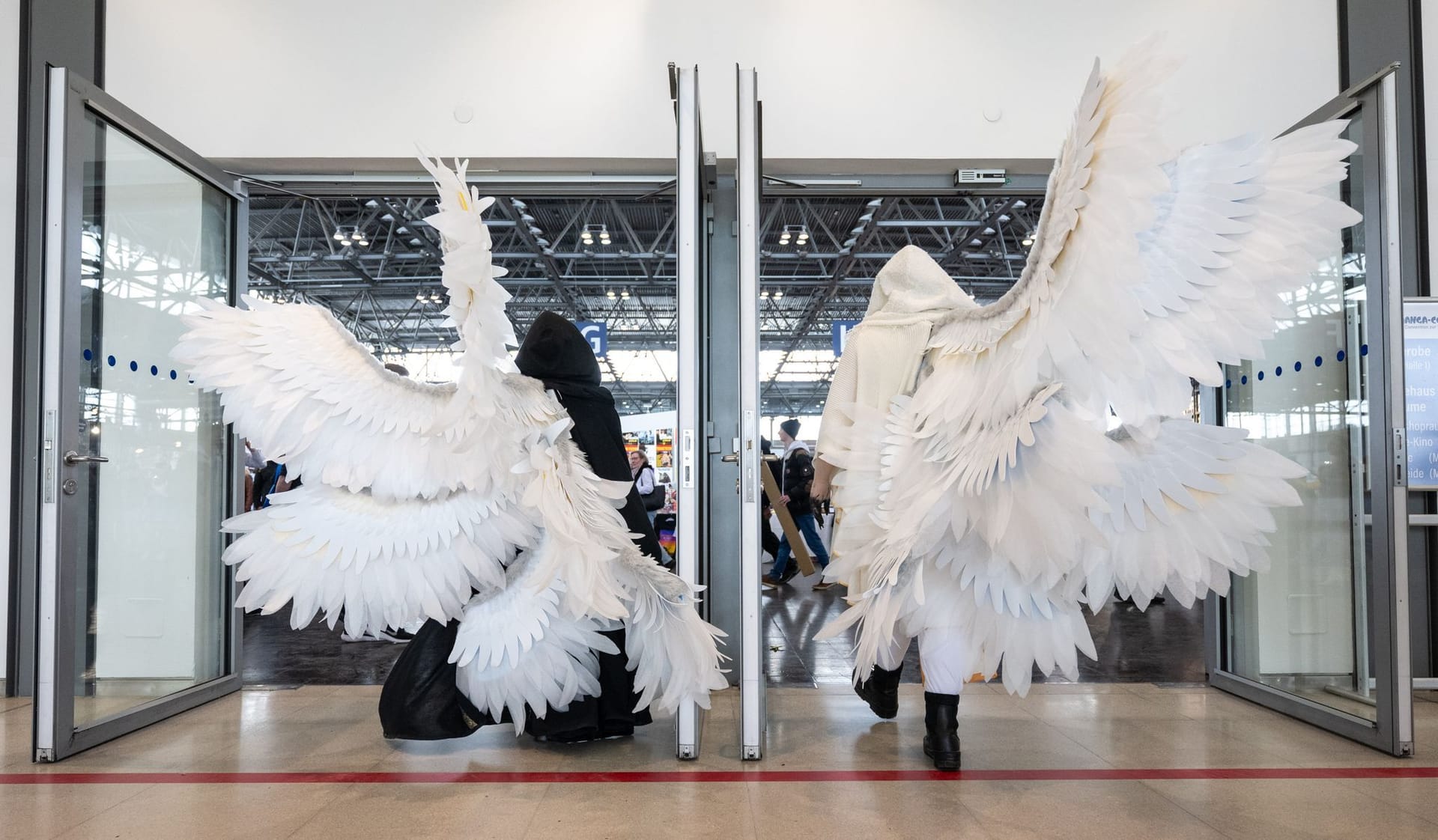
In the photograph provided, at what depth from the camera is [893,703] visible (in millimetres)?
3260

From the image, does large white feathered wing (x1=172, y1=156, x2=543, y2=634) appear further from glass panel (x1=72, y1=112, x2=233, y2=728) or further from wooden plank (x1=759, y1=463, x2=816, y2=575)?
wooden plank (x1=759, y1=463, x2=816, y2=575)

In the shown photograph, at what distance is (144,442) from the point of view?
3490 mm

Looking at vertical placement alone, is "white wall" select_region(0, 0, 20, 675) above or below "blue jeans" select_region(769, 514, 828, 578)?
above

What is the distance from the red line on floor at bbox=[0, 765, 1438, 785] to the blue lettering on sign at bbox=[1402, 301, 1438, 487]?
1405mm

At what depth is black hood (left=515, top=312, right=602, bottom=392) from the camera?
2.92 metres

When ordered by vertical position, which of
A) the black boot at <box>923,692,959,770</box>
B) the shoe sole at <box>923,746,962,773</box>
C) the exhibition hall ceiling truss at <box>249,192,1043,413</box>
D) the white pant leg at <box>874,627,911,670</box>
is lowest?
the shoe sole at <box>923,746,962,773</box>

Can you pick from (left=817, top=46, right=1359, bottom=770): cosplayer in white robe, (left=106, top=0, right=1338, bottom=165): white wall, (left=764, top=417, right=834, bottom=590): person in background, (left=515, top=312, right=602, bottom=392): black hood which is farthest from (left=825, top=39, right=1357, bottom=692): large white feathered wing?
(left=764, top=417, right=834, bottom=590): person in background

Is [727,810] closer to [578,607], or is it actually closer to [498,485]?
[578,607]

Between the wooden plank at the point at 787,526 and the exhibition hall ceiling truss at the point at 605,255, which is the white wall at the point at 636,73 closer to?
the wooden plank at the point at 787,526

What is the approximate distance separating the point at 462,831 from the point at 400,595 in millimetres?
694

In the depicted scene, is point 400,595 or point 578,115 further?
point 578,115

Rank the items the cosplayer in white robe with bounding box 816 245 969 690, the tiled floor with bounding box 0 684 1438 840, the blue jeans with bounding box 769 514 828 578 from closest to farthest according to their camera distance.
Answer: the tiled floor with bounding box 0 684 1438 840 < the cosplayer in white robe with bounding box 816 245 969 690 < the blue jeans with bounding box 769 514 828 578

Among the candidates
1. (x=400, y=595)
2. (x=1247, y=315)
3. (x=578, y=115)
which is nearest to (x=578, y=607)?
(x=400, y=595)

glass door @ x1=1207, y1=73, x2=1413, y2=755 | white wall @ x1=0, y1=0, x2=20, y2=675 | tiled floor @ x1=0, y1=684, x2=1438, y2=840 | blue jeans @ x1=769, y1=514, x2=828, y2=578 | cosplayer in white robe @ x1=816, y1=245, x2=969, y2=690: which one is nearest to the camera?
tiled floor @ x1=0, y1=684, x2=1438, y2=840
